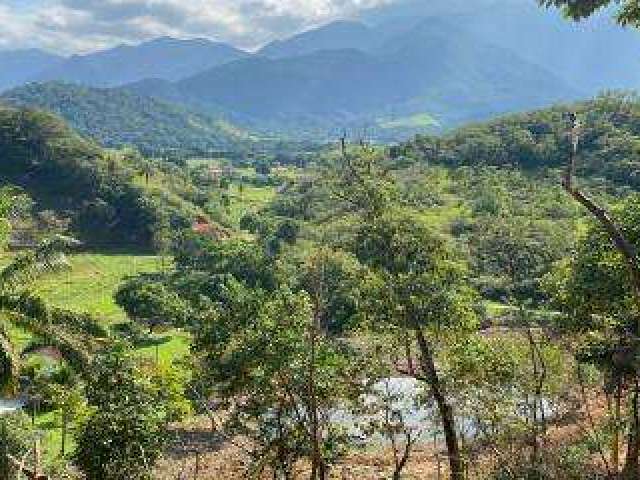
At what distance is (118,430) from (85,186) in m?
115

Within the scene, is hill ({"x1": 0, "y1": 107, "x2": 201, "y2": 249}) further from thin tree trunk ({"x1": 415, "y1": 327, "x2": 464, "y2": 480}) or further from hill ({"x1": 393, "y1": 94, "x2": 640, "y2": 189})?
thin tree trunk ({"x1": 415, "y1": 327, "x2": 464, "y2": 480})

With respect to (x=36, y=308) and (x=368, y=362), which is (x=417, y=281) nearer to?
(x=368, y=362)

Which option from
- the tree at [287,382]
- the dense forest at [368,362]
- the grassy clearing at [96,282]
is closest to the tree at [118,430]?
the dense forest at [368,362]

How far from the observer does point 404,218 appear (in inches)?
969

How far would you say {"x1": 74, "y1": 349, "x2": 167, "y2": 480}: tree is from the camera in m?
27.5

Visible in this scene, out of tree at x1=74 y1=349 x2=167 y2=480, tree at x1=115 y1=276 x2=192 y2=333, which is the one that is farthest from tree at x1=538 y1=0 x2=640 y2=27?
tree at x1=115 y1=276 x2=192 y2=333

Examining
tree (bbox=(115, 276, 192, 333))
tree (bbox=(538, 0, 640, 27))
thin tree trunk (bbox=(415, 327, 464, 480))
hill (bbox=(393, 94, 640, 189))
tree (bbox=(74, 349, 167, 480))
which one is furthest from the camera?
hill (bbox=(393, 94, 640, 189))

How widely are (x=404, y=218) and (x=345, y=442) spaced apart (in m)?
7.15

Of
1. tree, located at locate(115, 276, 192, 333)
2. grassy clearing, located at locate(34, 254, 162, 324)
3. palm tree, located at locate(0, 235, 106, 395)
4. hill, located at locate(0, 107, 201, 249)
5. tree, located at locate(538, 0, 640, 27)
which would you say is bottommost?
grassy clearing, located at locate(34, 254, 162, 324)

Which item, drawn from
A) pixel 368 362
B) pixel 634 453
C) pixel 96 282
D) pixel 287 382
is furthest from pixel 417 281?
pixel 96 282

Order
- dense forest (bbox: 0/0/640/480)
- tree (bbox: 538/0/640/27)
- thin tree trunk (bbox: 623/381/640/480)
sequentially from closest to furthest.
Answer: tree (bbox: 538/0/640/27) < thin tree trunk (bbox: 623/381/640/480) < dense forest (bbox: 0/0/640/480)

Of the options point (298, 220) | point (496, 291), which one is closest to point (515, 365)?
point (496, 291)

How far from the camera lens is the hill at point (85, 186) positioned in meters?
131

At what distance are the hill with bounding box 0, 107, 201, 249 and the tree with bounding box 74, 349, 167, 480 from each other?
9965 cm
